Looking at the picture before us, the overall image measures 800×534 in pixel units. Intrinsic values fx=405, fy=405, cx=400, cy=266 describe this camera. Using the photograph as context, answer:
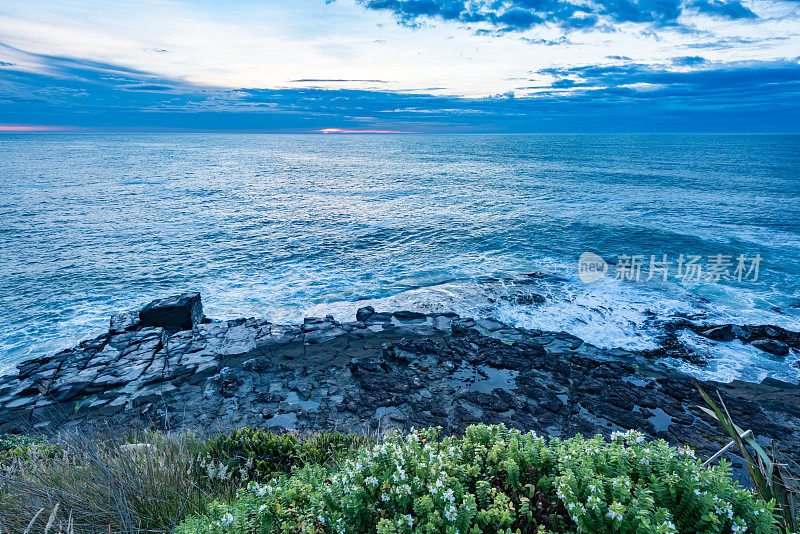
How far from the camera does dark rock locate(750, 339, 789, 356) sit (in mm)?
16442

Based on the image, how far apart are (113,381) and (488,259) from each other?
22.9 m

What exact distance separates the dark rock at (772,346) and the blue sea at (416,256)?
37 centimetres

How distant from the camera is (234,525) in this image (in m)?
4.15

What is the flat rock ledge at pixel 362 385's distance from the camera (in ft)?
39.7

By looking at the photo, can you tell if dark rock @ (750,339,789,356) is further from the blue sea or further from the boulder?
the boulder

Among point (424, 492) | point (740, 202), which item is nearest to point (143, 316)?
point (424, 492)

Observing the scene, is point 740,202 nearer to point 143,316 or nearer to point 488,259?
point 488,259

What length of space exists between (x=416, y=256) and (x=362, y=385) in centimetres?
1731

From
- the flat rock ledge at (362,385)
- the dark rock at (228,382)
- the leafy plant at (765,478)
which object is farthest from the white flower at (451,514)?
the dark rock at (228,382)

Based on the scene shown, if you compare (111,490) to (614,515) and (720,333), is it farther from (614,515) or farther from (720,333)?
(720,333)

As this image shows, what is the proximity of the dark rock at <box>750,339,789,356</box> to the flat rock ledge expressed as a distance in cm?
260

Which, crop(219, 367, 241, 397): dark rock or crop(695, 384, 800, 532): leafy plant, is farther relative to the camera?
crop(219, 367, 241, 397): dark rock

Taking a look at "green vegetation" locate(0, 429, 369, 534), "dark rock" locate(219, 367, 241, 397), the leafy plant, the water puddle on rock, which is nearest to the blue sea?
the water puddle on rock

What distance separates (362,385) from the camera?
45.5 ft
